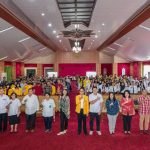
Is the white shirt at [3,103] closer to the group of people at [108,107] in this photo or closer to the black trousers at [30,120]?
the black trousers at [30,120]

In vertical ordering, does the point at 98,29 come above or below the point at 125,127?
above

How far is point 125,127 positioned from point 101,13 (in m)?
7.01

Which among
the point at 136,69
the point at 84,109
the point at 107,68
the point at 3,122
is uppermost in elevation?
the point at 107,68

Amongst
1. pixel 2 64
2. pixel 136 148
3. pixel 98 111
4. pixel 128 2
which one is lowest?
pixel 136 148

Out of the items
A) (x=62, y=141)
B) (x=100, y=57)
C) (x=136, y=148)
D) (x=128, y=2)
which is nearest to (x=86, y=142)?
(x=62, y=141)

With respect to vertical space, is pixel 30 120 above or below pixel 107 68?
below

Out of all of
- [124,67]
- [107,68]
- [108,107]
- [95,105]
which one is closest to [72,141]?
[95,105]

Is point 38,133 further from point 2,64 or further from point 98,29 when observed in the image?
point 2,64

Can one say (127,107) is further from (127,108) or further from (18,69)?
(18,69)

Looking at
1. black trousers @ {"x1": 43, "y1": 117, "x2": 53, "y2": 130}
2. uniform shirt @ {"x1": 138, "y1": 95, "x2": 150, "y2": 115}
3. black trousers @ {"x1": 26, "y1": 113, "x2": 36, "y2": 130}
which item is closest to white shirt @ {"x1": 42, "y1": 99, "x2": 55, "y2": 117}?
black trousers @ {"x1": 43, "y1": 117, "x2": 53, "y2": 130}

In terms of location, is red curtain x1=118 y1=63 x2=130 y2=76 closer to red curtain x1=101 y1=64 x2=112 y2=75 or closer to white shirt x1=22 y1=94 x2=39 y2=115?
red curtain x1=101 y1=64 x2=112 y2=75

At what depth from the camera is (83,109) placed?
28.5 feet

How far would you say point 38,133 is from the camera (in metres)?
9.16

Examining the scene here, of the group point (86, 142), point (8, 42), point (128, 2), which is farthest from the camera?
point (8, 42)
